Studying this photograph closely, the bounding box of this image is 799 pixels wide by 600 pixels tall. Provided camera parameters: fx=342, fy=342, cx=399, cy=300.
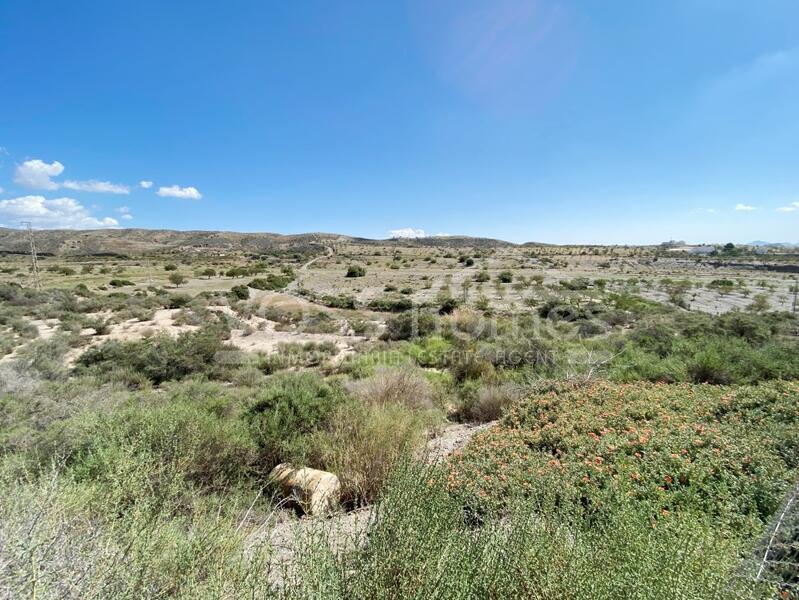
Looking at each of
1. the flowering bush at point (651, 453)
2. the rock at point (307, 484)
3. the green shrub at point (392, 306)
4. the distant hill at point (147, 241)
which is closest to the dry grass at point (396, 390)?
the flowering bush at point (651, 453)

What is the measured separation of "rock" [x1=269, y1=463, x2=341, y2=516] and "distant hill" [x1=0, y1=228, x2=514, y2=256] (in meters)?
74.2

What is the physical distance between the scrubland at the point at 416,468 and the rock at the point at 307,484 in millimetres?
148

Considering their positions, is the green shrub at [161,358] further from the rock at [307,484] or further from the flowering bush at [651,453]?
the flowering bush at [651,453]

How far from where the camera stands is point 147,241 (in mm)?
84625

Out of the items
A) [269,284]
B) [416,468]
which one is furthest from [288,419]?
[269,284]

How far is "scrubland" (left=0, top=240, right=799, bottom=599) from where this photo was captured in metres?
1.88

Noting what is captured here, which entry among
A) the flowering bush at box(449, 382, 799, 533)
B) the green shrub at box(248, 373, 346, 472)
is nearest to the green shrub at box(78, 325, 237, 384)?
the green shrub at box(248, 373, 346, 472)

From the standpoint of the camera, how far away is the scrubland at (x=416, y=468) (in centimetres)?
188

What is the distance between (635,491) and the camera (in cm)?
333

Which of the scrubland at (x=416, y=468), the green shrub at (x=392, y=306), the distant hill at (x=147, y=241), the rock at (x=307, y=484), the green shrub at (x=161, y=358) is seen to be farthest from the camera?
the distant hill at (x=147, y=241)

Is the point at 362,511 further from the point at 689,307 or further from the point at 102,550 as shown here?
the point at 689,307

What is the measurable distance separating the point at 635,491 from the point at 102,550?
4.26 meters

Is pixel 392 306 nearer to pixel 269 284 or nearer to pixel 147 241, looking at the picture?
pixel 269 284

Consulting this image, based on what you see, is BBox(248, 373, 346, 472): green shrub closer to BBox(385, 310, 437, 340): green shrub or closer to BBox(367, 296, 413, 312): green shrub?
BBox(385, 310, 437, 340): green shrub
